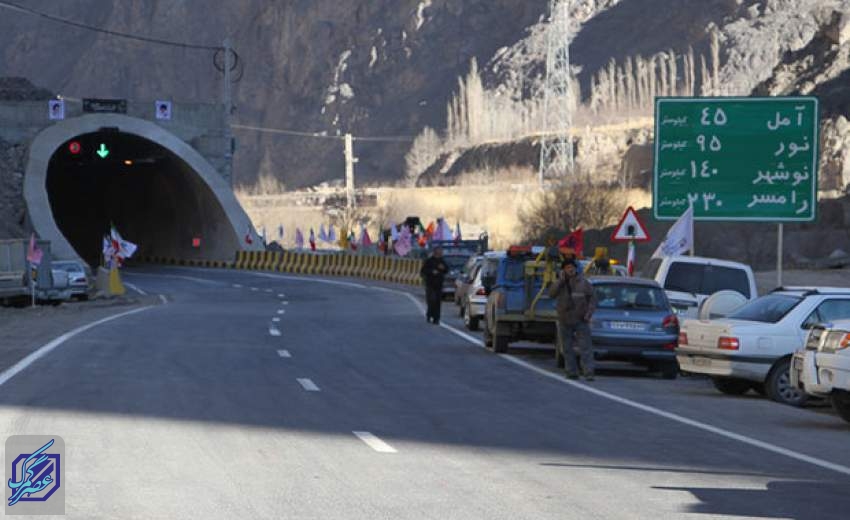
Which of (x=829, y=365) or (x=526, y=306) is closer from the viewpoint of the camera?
(x=829, y=365)

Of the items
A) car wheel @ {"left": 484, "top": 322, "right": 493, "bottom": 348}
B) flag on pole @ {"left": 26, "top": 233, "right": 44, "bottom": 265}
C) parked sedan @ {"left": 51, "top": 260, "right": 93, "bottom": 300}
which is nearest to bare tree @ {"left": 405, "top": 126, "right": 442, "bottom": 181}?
parked sedan @ {"left": 51, "top": 260, "right": 93, "bottom": 300}

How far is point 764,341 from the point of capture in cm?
2164

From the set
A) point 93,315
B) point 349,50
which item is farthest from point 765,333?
Answer: point 349,50

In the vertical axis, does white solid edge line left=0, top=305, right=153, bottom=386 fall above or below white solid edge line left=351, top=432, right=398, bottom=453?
below

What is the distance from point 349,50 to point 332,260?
71.2 m

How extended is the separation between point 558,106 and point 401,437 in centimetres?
10148

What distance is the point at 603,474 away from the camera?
1331 cm

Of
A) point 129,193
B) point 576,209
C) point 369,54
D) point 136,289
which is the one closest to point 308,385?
point 136,289

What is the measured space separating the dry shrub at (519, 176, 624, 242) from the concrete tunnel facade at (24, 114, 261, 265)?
15.3 meters

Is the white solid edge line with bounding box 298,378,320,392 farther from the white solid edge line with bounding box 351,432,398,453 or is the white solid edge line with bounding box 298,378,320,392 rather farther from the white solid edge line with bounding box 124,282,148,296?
the white solid edge line with bounding box 124,282,148,296

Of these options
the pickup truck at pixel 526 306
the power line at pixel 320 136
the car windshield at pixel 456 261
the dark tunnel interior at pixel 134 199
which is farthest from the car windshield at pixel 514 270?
the power line at pixel 320 136

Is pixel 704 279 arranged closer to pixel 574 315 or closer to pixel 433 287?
pixel 574 315

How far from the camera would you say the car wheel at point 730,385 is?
2277cm

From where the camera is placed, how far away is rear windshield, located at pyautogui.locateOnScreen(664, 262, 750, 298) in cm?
2922
